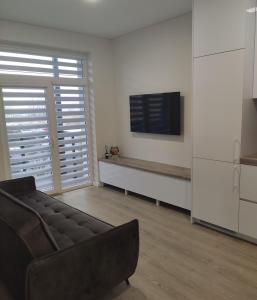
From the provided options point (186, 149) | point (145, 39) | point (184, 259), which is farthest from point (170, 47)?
point (184, 259)

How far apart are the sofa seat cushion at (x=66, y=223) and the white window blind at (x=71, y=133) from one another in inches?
64.0

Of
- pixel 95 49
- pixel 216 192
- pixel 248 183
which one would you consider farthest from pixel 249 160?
pixel 95 49

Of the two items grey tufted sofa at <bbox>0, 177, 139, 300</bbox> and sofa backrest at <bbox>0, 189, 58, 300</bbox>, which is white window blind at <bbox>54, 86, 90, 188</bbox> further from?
sofa backrest at <bbox>0, 189, 58, 300</bbox>

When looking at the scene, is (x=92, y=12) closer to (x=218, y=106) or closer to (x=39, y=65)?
(x=39, y=65)

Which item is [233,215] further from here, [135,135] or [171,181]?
[135,135]

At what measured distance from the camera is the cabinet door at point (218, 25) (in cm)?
246

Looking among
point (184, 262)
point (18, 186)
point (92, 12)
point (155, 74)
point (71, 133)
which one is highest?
point (92, 12)

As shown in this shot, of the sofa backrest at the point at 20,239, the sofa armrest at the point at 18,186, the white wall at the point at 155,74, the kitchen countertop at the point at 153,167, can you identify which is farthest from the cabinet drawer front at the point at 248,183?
the sofa armrest at the point at 18,186

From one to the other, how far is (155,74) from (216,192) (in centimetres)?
219

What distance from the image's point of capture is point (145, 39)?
13.8 ft

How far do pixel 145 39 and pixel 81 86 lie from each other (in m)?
1.37

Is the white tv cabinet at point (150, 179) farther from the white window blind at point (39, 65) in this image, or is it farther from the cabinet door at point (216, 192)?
the white window blind at point (39, 65)

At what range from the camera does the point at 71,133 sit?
450 centimetres

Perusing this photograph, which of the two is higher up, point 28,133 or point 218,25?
point 218,25
